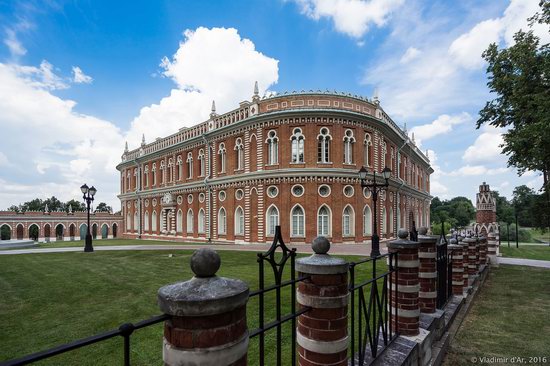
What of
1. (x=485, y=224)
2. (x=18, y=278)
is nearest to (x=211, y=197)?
(x=18, y=278)

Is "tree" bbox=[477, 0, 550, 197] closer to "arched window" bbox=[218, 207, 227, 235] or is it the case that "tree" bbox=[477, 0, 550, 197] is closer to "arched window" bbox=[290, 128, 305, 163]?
"arched window" bbox=[290, 128, 305, 163]

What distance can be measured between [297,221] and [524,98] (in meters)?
15.6

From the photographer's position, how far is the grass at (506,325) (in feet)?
17.4

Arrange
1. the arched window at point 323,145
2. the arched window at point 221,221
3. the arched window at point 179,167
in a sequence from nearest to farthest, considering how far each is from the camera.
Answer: the arched window at point 323,145
the arched window at point 221,221
the arched window at point 179,167

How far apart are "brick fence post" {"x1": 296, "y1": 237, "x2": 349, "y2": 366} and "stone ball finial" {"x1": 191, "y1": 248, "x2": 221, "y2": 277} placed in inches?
48.6

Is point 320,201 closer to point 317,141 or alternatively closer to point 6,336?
point 317,141

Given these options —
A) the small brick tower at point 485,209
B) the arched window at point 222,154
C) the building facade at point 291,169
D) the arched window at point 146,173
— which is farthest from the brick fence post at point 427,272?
the arched window at point 146,173

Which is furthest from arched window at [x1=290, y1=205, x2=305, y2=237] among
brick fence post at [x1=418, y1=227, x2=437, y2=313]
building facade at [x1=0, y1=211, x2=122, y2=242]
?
building facade at [x1=0, y1=211, x2=122, y2=242]

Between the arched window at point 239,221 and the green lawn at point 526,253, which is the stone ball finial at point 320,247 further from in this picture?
the arched window at point 239,221

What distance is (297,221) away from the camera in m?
23.5

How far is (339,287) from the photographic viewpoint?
9.27 feet

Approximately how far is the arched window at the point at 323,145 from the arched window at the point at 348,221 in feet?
13.5

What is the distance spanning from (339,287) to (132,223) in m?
46.0

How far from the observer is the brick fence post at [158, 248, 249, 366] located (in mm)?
1568
